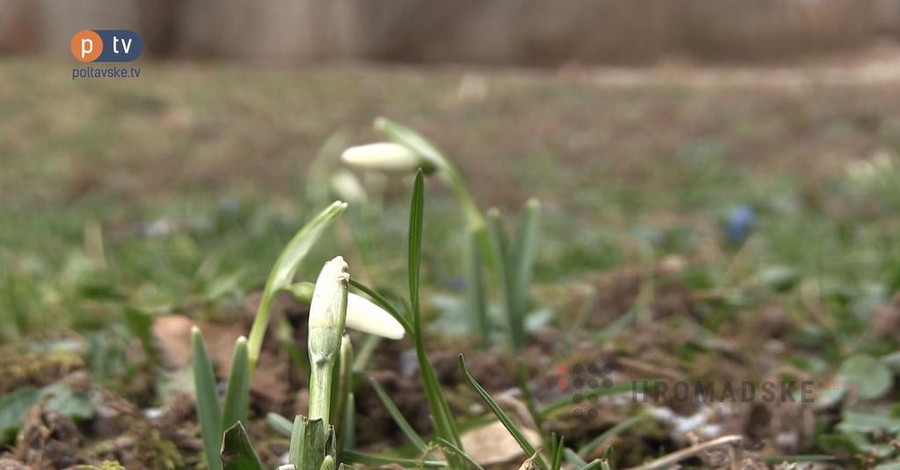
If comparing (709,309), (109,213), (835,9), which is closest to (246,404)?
(709,309)

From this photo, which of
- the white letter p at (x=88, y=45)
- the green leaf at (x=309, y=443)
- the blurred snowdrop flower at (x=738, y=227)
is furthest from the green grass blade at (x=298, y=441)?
the white letter p at (x=88, y=45)

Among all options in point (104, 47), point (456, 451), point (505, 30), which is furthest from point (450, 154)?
point (456, 451)

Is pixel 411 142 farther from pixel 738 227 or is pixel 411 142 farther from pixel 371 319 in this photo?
pixel 738 227

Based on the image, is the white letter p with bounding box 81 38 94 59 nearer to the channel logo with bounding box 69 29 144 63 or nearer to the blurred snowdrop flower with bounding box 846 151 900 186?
the channel logo with bounding box 69 29 144 63

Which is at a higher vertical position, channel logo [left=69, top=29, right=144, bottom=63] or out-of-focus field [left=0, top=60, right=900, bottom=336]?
channel logo [left=69, top=29, right=144, bottom=63]

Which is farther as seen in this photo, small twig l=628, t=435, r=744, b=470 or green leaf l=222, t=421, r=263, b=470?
small twig l=628, t=435, r=744, b=470

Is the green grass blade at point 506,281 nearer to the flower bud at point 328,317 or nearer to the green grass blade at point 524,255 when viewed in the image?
the green grass blade at point 524,255

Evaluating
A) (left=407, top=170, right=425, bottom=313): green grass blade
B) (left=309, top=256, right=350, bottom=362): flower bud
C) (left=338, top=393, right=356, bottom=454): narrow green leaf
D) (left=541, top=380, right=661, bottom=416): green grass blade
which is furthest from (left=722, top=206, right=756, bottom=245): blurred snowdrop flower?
(left=309, top=256, right=350, bottom=362): flower bud

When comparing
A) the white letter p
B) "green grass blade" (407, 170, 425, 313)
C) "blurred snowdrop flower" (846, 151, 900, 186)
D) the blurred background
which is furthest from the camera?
the blurred background
